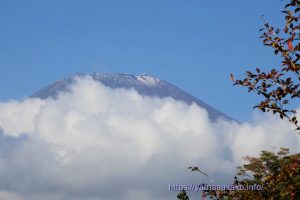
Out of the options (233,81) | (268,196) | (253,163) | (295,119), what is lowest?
(268,196)

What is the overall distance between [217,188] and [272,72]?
2.51 m

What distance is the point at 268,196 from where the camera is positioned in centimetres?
813

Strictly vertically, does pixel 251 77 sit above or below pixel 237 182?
above

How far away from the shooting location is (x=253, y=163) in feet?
192

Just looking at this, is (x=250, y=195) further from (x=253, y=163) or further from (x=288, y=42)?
(x=253, y=163)

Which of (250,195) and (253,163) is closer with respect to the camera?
(250,195)

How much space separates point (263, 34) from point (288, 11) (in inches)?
21.7

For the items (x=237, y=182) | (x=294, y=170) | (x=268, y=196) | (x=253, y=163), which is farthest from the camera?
(x=253, y=163)

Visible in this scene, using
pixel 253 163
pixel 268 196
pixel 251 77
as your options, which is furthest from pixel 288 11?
pixel 253 163

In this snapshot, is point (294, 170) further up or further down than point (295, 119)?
further down

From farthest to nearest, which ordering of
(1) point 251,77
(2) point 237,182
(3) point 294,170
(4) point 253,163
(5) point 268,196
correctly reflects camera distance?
(4) point 253,163
(2) point 237,182
(5) point 268,196
(1) point 251,77
(3) point 294,170

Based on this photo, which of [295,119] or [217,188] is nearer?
[295,119]

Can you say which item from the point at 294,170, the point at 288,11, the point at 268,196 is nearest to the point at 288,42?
the point at 288,11

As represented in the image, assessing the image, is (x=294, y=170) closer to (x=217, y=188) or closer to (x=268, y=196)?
(x=268, y=196)
